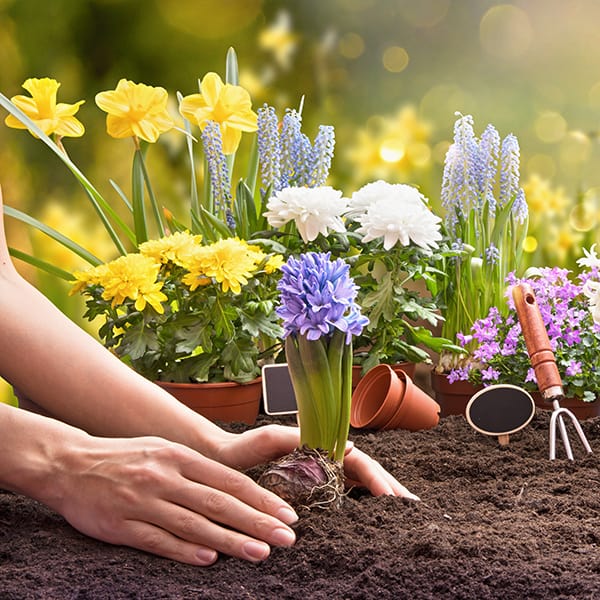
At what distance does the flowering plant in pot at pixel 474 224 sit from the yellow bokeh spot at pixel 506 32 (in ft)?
2.35

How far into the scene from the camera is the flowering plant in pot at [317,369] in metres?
1.08

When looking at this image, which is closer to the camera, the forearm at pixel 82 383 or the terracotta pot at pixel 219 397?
the forearm at pixel 82 383

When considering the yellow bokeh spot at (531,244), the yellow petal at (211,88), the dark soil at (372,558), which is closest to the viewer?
the dark soil at (372,558)

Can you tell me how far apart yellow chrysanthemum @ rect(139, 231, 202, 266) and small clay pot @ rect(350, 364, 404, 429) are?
48 centimetres

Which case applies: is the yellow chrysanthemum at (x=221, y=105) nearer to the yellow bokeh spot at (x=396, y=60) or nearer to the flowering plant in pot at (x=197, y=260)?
the flowering plant in pot at (x=197, y=260)

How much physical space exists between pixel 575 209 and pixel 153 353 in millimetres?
1570

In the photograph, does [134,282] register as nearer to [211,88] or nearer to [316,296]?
[211,88]

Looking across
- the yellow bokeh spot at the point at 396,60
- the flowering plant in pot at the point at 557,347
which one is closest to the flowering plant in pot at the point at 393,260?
the flowering plant in pot at the point at 557,347

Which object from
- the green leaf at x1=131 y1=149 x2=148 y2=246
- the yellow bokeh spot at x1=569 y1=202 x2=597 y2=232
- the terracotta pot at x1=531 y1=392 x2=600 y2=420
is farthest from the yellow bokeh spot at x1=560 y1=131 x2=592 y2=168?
the green leaf at x1=131 y1=149 x2=148 y2=246

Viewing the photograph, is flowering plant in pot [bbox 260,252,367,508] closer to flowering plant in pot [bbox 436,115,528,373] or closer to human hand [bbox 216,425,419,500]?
human hand [bbox 216,425,419,500]

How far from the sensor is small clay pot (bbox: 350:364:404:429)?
5.74ft

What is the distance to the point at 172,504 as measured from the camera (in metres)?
0.95

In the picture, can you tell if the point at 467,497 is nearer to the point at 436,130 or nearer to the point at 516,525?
the point at 516,525

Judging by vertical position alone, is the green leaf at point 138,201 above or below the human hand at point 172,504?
above
